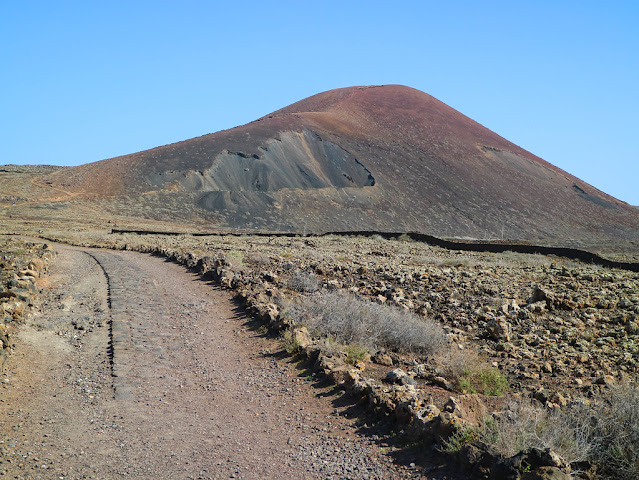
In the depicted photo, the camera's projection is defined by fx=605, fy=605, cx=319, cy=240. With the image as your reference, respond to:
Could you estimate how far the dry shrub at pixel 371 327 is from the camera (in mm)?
9141

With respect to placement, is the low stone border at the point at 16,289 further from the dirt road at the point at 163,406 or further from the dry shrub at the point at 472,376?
the dry shrub at the point at 472,376

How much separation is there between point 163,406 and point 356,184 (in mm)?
70496

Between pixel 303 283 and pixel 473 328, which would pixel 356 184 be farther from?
pixel 473 328

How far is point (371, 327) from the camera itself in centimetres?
957

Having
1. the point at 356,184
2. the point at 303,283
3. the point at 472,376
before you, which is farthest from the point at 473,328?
the point at 356,184

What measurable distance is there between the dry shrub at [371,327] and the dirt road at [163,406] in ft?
3.33

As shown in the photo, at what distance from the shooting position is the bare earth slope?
65.8 metres

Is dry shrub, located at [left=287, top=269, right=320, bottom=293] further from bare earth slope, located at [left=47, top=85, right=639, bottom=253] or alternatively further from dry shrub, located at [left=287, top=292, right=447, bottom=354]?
bare earth slope, located at [left=47, top=85, right=639, bottom=253]

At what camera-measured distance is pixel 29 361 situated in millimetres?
7738

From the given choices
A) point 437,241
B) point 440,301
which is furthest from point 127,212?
point 440,301

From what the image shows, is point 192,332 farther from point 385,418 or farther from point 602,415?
point 602,415

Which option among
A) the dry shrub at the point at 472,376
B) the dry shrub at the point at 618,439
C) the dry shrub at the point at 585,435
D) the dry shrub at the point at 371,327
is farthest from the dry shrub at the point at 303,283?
the dry shrub at the point at 618,439

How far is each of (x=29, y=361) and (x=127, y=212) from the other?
179 ft

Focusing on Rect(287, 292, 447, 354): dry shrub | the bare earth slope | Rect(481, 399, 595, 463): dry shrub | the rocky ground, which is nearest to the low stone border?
the rocky ground
